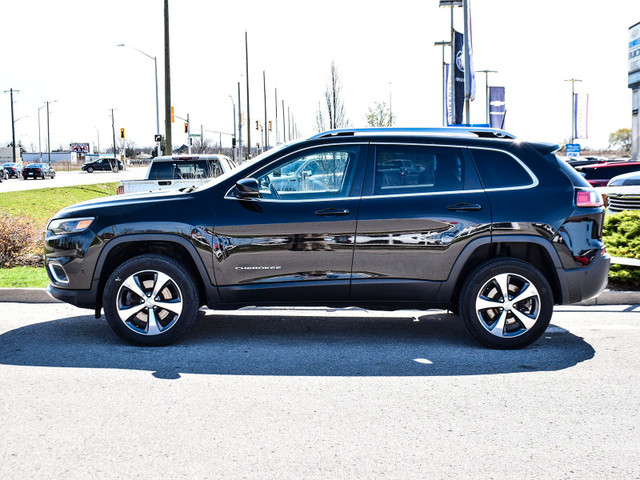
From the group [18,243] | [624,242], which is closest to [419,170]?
[624,242]

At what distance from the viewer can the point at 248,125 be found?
54906 mm

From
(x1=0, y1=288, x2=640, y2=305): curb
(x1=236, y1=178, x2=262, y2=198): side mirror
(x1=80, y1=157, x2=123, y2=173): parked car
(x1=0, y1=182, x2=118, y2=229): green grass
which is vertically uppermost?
(x1=80, y1=157, x2=123, y2=173): parked car

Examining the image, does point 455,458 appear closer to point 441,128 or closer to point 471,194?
point 471,194

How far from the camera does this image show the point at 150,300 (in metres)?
6.49

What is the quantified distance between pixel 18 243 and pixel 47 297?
356 centimetres

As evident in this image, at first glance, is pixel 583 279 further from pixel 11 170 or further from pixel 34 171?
pixel 11 170

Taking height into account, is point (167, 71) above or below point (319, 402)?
above

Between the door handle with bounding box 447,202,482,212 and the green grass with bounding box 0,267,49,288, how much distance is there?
17.6 ft

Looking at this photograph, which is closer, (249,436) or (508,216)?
(249,436)

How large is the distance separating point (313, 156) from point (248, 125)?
4914 centimetres

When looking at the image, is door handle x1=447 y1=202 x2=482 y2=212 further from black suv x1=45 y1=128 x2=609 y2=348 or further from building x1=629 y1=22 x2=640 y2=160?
building x1=629 y1=22 x2=640 y2=160

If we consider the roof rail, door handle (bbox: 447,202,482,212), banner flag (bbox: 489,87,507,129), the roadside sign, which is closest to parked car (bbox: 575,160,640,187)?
banner flag (bbox: 489,87,507,129)

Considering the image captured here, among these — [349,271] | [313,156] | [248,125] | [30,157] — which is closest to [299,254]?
[349,271]

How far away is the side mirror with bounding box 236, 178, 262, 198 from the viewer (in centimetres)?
631
